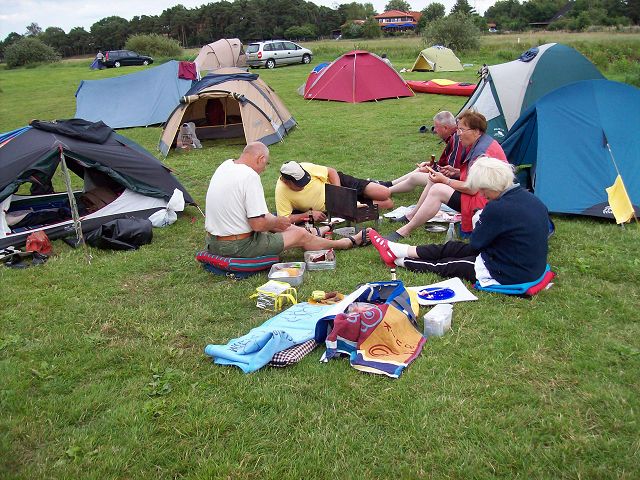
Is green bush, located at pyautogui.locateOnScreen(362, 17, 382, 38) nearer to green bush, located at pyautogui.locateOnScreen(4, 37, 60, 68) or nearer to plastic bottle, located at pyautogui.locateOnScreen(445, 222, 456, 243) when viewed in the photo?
green bush, located at pyautogui.locateOnScreen(4, 37, 60, 68)

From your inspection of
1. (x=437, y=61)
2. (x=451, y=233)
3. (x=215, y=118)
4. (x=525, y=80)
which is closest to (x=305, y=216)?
(x=451, y=233)

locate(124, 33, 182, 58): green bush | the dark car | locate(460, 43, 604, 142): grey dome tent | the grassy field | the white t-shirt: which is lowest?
the grassy field

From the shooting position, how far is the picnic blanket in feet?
11.8

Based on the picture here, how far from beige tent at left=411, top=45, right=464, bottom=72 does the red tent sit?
649 centimetres

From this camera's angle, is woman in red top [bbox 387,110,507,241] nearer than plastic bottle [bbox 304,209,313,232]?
Yes

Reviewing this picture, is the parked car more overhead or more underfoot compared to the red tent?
more overhead

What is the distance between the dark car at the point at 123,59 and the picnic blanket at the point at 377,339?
37029 millimetres

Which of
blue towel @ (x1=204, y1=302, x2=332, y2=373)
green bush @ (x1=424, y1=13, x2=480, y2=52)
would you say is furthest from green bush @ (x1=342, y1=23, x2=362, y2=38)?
blue towel @ (x1=204, y1=302, x2=332, y2=373)

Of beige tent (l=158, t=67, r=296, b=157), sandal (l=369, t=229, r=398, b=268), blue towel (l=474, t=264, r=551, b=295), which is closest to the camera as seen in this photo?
blue towel (l=474, t=264, r=551, b=295)

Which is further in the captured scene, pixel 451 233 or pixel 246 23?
pixel 246 23

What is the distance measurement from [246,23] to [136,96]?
5105cm

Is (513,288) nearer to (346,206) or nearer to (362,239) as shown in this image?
(362,239)

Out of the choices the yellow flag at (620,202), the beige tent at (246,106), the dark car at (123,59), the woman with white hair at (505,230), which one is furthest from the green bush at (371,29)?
the woman with white hair at (505,230)

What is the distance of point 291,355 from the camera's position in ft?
12.1
